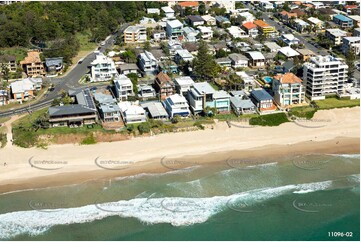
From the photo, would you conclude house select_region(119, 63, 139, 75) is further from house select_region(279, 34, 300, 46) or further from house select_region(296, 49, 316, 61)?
house select_region(279, 34, 300, 46)

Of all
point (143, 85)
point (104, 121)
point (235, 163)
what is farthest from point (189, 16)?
point (235, 163)

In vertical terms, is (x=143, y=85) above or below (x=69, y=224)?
above

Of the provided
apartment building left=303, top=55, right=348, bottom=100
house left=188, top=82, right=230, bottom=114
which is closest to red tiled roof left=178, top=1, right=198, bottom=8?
apartment building left=303, top=55, right=348, bottom=100

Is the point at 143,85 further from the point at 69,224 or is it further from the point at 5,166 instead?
the point at 69,224

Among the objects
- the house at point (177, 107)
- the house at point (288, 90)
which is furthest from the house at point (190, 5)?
the house at point (177, 107)

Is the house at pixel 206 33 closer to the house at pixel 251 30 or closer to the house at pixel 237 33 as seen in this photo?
the house at pixel 237 33
